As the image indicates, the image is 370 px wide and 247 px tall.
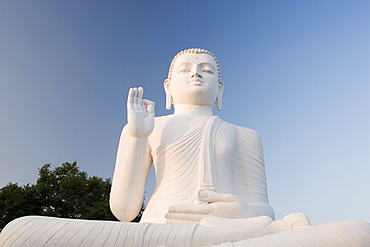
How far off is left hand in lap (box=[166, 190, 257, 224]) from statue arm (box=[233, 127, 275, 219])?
674 millimetres

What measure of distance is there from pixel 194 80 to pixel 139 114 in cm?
118

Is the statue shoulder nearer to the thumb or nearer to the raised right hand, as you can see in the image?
the raised right hand

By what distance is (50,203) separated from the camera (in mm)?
14492

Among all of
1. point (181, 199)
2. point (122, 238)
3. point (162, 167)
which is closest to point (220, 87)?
point (162, 167)

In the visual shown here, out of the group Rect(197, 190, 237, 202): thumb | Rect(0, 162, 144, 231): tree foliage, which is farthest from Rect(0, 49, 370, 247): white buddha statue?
Rect(0, 162, 144, 231): tree foliage

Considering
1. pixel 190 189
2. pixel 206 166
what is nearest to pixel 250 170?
pixel 206 166

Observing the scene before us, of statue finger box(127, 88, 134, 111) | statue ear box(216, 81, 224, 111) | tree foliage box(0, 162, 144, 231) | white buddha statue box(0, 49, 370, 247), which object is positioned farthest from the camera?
tree foliage box(0, 162, 144, 231)

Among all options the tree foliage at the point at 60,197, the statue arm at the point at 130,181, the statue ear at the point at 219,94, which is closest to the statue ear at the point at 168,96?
the statue ear at the point at 219,94

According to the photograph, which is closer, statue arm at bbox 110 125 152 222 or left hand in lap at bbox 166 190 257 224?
left hand in lap at bbox 166 190 257 224

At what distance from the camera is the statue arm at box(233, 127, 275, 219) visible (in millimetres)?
5586

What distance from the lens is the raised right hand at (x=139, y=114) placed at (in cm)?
518

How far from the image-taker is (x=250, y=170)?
5.79 m

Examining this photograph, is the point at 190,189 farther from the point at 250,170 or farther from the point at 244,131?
the point at 244,131

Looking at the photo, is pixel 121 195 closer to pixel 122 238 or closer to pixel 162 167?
pixel 162 167
